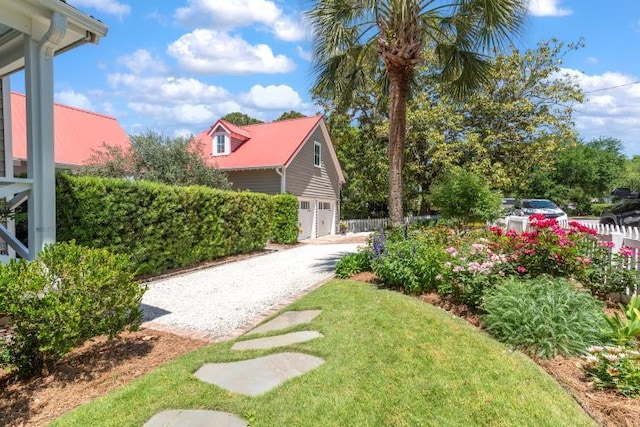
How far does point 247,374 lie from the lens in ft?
11.8

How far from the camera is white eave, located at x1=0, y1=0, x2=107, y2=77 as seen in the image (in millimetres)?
4355

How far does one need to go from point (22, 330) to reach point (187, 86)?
29.6 meters

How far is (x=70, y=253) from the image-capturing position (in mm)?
4035

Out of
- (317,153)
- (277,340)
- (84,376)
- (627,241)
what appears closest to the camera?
(84,376)

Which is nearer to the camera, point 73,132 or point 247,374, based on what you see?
point 247,374

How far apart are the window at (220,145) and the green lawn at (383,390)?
16745 millimetres

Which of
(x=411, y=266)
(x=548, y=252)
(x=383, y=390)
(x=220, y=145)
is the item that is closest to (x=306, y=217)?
(x=220, y=145)

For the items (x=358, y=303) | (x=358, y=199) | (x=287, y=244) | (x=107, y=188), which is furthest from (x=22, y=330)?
(x=358, y=199)

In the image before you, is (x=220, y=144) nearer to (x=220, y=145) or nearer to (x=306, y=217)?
(x=220, y=145)

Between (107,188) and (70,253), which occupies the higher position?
(107,188)

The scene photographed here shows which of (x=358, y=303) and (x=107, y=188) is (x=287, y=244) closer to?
(x=107, y=188)

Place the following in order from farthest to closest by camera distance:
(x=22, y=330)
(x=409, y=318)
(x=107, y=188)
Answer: (x=107, y=188) → (x=409, y=318) → (x=22, y=330)

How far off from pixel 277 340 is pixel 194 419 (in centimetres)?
169

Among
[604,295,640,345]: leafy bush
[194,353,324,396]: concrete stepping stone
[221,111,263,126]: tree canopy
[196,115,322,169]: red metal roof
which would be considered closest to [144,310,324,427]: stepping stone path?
[194,353,324,396]: concrete stepping stone
